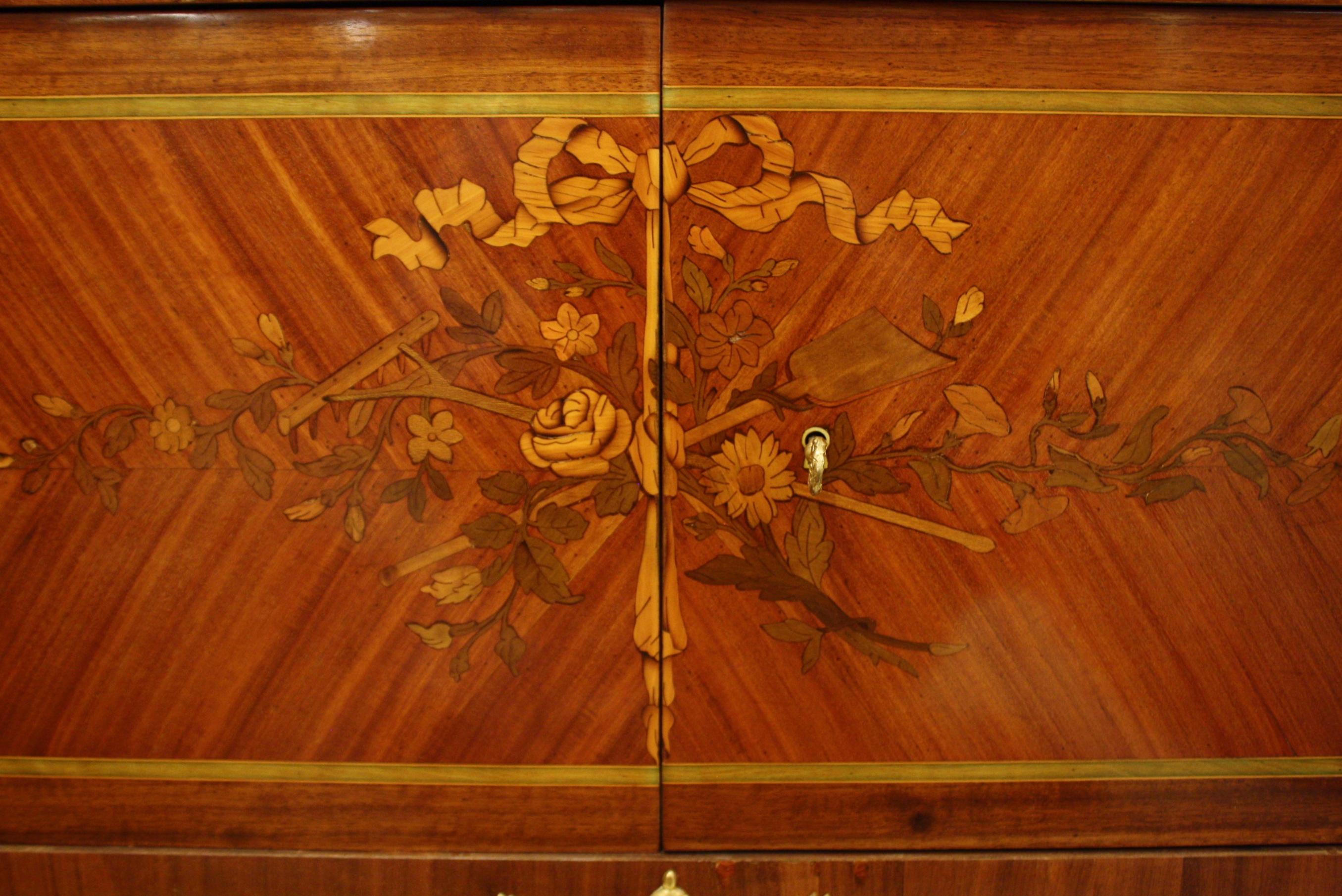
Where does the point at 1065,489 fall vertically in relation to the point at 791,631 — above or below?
above

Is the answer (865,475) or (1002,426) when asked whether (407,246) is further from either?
(1002,426)

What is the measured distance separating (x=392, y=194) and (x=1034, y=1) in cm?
70

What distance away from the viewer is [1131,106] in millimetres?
819

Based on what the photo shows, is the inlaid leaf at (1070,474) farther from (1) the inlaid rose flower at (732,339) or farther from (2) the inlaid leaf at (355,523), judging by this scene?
(2) the inlaid leaf at (355,523)

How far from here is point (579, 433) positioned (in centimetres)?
85

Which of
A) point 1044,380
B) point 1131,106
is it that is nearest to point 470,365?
point 1044,380

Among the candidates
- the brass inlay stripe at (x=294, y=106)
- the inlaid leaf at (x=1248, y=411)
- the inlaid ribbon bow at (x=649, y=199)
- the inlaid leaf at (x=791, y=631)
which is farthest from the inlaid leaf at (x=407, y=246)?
the inlaid leaf at (x=1248, y=411)

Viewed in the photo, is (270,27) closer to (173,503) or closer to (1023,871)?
(173,503)

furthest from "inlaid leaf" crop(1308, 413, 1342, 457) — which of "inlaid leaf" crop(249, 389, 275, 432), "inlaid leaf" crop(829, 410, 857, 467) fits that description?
"inlaid leaf" crop(249, 389, 275, 432)

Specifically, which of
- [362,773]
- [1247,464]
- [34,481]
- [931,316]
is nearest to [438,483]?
[362,773]

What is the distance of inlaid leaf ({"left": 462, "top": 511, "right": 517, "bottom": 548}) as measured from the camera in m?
0.86

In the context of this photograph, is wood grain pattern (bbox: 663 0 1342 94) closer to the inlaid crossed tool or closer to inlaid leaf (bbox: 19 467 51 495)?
the inlaid crossed tool

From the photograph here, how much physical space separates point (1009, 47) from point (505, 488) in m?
0.71

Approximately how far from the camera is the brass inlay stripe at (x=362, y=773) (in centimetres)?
89
